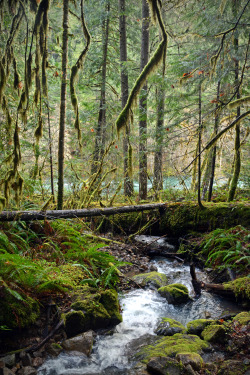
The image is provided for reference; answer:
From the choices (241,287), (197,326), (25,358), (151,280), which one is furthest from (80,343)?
(241,287)

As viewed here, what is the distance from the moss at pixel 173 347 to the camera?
2.95 m

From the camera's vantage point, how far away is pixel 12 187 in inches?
169

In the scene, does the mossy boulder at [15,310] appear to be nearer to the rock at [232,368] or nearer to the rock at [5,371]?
the rock at [5,371]

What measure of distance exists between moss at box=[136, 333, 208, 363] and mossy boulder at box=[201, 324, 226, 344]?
0.10 metres

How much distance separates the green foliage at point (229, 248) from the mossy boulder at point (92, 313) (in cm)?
239

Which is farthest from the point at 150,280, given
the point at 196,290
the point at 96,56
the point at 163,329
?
the point at 96,56

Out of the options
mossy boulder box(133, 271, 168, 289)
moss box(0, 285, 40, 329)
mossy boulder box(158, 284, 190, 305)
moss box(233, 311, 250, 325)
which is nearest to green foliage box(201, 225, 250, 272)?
mossy boulder box(158, 284, 190, 305)

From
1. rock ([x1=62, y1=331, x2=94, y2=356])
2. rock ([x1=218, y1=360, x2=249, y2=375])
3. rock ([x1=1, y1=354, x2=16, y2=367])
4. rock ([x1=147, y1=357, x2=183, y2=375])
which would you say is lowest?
rock ([x1=62, y1=331, x2=94, y2=356])

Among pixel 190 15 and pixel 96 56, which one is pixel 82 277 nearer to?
pixel 190 15

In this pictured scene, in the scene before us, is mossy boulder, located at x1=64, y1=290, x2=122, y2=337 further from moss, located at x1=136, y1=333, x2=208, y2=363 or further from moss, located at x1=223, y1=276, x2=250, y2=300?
moss, located at x1=223, y1=276, x2=250, y2=300

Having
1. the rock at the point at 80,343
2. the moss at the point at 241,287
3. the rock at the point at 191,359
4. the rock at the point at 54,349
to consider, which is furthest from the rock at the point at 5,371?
the moss at the point at 241,287

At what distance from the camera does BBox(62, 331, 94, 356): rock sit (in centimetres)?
303

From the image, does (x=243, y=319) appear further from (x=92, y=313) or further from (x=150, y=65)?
(x=150, y=65)

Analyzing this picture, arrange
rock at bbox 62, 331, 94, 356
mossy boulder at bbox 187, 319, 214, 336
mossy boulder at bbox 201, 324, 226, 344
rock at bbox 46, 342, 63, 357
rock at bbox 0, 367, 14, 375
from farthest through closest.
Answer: mossy boulder at bbox 187, 319, 214, 336 → mossy boulder at bbox 201, 324, 226, 344 → rock at bbox 62, 331, 94, 356 → rock at bbox 46, 342, 63, 357 → rock at bbox 0, 367, 14, 375
